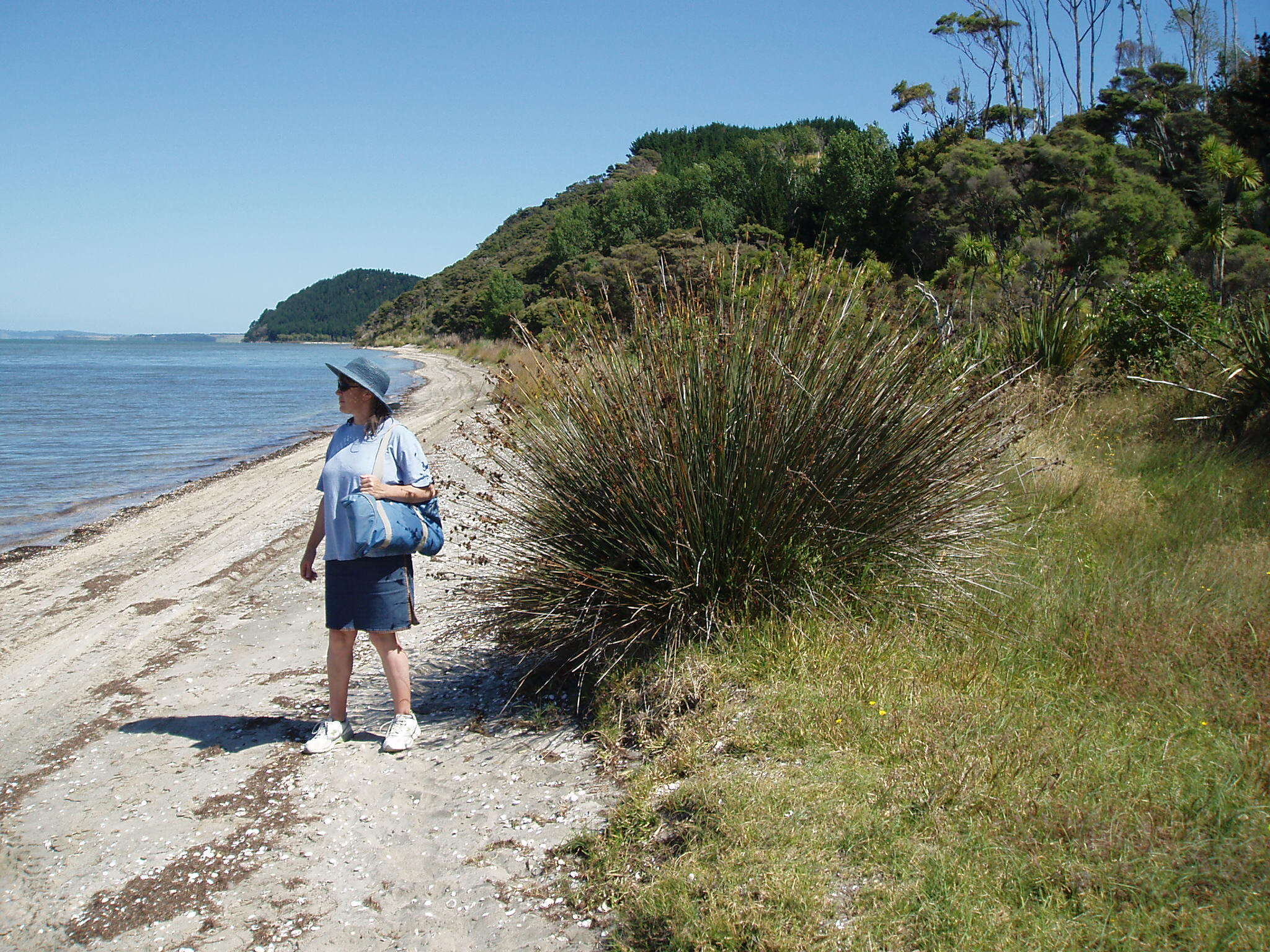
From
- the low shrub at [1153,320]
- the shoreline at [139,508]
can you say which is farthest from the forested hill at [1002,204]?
the shoreline at [139,508]

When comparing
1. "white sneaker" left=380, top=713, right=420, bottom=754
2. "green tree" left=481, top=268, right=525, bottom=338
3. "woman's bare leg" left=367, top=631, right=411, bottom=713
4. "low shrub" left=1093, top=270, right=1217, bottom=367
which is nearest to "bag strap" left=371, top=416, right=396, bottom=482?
"woman's bare leg" left=367, top=631, right=411, bottom=713

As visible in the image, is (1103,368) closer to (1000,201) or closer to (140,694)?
(140,694)

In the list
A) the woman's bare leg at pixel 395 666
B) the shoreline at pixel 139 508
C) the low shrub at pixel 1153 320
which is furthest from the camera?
the shoreline at pixel 139 508

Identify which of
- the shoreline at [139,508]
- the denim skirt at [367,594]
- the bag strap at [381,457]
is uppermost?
the bag strap at [381,457]

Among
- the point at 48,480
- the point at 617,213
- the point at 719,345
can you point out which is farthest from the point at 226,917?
the point at 617,213

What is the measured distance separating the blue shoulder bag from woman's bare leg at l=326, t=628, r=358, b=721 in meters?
0.43

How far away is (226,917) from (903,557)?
3.26 meters

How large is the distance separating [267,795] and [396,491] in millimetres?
Answer: 1370

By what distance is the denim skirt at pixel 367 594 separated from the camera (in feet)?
13.5

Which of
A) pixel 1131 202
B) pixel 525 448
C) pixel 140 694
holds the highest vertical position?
pixel 1131 202

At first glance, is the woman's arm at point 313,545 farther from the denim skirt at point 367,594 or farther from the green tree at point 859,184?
the green tree at point 859,184

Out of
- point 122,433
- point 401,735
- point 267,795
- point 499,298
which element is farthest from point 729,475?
point 499,298

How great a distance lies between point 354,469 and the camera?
4086 millimetres

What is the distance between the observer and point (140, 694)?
532cm
